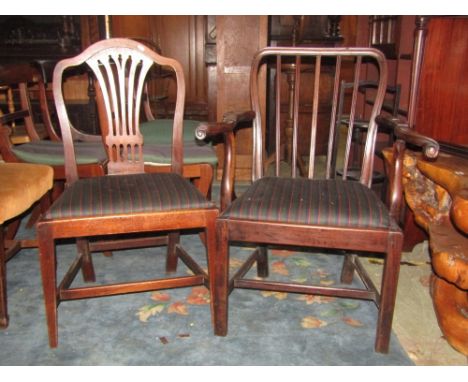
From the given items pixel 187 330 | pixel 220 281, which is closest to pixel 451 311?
pixel 220 281

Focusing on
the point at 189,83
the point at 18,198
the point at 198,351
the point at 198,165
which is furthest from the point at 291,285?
the point at 189,83

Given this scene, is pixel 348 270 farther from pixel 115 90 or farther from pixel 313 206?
pixel 115 90

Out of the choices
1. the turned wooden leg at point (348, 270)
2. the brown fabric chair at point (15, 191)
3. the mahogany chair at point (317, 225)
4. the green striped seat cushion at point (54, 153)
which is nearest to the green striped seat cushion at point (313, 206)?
the mahogany chair at point (317, 225)

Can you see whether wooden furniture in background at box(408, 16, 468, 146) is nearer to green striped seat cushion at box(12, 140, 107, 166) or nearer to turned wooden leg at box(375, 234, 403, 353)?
turned wooden leg at box(375, 234, 403, 353)

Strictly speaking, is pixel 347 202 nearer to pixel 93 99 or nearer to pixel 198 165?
pixel 198 165

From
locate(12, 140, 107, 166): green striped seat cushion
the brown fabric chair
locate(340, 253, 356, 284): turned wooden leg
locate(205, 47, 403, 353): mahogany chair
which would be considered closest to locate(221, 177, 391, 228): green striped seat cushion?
locate(205, 47, 403, 353): mahogany chair

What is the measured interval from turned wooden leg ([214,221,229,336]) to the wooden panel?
134 centimetres

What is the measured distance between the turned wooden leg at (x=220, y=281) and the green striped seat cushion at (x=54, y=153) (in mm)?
849

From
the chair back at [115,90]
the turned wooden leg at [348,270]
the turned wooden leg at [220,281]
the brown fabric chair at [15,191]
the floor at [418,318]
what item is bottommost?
the floor at [418,318]

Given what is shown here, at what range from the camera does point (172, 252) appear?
204 cm

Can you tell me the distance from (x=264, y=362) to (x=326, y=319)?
355mm

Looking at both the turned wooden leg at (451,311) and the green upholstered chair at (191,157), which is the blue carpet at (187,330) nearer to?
the turned wooden leg at (451,311)

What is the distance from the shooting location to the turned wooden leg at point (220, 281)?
1.45 meters

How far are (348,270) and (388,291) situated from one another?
1.81 feet
